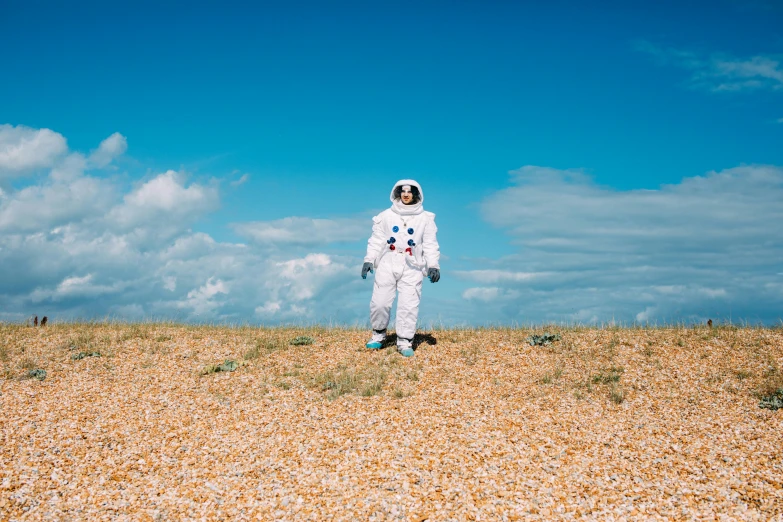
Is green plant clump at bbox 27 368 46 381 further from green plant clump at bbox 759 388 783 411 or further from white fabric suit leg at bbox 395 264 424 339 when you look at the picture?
green plant clump at bbox 759 388 783 411

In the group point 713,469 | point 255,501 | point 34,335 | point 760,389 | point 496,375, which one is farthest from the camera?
point 34,335

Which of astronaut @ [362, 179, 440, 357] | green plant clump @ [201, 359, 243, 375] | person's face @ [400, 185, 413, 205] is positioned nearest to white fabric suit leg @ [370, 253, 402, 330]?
astronaut @ [362, 179, 440, 357]

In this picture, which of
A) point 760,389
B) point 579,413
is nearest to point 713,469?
point 579,413

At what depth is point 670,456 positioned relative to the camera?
304 inches

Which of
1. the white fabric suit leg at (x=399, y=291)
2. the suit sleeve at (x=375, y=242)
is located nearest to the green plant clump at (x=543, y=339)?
the white fabric suit leg at (x=399, y=291)

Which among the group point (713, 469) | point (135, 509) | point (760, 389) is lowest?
point (135, 509)

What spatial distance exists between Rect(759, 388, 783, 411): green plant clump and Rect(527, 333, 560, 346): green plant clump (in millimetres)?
4059

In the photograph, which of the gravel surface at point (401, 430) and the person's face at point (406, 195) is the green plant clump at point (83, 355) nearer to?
the gravel surface at point (401, 430)

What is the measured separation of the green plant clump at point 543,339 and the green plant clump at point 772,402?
406 centimetres

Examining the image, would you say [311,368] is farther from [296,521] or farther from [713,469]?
[713,469]

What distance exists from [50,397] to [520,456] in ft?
26.7

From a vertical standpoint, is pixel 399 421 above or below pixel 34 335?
below

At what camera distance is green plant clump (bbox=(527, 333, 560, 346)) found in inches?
500

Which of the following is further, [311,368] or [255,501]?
[311,368]
